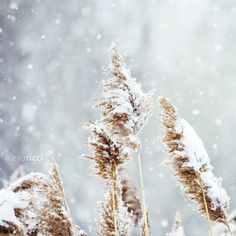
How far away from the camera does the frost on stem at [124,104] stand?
515cm

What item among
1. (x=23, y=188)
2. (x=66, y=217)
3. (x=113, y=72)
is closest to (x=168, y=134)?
(x=113, y=72)

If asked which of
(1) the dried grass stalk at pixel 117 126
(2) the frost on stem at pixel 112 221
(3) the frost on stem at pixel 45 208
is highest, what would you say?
(1) the dried grass stalk at pixel 117 126

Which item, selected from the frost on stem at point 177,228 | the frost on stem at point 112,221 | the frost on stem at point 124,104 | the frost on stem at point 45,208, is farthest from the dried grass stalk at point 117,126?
the frost on stem at point 177,228

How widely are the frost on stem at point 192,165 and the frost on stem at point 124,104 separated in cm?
92

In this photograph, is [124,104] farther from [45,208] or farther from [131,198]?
[131,198]

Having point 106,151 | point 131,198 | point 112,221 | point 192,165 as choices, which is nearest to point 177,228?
point 131,198

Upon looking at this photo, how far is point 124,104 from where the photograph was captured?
17.1 ft

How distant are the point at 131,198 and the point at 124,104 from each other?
3.75 m

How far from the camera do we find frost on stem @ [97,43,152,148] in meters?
5.15

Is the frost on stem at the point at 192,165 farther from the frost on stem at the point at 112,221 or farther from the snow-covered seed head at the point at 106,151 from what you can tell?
the frost on stem at the point at 112,221

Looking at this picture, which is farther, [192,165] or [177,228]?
[177,228]

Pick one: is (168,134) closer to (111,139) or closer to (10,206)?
(111,139)

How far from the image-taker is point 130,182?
335 inches

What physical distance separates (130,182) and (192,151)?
298 cm
